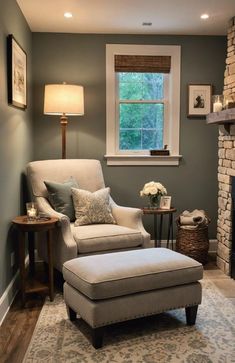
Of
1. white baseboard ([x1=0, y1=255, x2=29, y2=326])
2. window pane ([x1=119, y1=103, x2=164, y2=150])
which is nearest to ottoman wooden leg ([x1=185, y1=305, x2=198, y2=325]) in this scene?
white baseboard ([x1=0, y1=255, x2=29, y2=326])

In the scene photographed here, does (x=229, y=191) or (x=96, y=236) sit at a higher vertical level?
(x=229, y=191)

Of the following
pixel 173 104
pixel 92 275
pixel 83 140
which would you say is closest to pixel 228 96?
pixel 173 104

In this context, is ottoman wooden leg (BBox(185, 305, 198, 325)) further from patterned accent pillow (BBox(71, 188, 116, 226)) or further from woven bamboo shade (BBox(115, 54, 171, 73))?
woven bamboo shade (BBox(115, 54, 171, 73))

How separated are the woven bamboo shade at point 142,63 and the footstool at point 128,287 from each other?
7.67ft

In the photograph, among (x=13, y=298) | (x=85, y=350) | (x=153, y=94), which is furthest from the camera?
(x=153, y=94)

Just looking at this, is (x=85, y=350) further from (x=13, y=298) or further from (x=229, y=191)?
(x=229, y=191)

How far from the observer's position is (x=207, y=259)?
4195 mm

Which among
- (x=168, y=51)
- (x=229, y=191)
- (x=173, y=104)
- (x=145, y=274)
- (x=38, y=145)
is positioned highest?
(x=168, y=51)

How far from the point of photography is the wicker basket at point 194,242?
4.01 meters

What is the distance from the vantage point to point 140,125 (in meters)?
4.56

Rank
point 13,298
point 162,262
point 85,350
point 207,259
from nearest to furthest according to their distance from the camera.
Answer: point 85,350 → point 162,262 → point 13,298 → point 207,259

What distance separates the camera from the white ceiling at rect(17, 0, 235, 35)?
11.2 feet

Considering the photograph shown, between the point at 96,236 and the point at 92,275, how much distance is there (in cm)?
82

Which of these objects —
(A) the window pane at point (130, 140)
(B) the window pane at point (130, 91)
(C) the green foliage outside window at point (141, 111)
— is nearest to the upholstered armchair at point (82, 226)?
(A) the window pane at point (130, 140)
